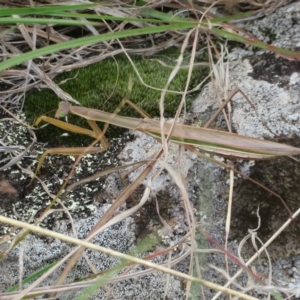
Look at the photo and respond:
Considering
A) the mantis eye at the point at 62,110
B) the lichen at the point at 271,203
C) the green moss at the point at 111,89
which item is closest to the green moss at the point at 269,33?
the green moss at the point at 111,89

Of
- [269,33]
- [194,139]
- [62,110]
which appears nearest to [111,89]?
[62,110]

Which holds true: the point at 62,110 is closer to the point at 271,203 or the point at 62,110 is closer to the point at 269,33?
the point at 271,203

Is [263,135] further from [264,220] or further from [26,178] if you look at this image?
[26,178]

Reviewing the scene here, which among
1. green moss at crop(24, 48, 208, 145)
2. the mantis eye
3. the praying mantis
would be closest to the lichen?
the praying mantis

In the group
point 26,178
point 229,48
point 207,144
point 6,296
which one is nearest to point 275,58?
point 229,48

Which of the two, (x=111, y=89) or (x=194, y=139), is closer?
(x=194, y=139)

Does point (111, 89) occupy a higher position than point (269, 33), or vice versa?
point (269, 33)

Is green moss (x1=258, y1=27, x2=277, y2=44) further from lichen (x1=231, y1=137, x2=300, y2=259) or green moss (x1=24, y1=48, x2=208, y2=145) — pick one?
lichen (x1=231, y1=137, x2=300, y2=259)
